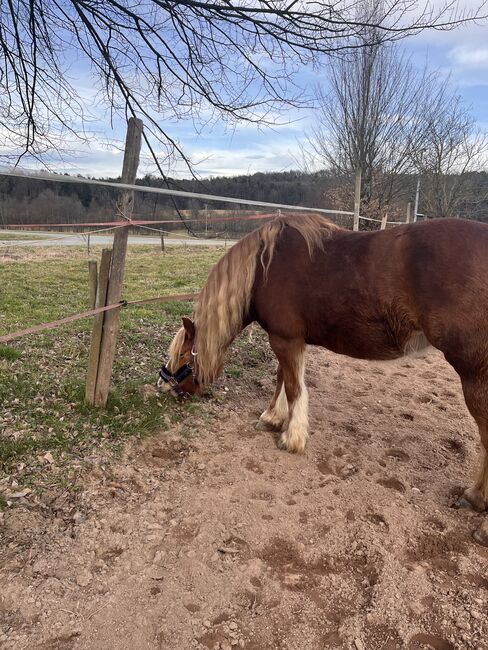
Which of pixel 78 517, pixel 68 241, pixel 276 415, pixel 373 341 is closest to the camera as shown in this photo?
pixel 78 517

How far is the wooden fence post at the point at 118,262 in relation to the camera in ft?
9.75

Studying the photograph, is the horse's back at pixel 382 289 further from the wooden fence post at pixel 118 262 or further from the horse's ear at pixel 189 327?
the wooden fence post at pixel 118 262

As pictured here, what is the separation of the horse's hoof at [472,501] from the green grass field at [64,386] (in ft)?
6.64

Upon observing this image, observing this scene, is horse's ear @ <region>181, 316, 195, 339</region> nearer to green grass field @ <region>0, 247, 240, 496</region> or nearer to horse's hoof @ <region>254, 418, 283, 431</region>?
green grass field @ <region>0, 247, 240, 496</region>

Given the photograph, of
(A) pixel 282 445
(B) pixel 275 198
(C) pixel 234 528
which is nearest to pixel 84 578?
(C) pixel 234 528

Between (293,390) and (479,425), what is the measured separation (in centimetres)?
120

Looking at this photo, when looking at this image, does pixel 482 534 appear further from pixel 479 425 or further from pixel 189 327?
pixel 189 327

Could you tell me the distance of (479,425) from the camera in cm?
243

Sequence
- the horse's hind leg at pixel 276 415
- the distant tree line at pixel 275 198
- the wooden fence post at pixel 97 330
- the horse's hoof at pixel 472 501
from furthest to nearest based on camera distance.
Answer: the distant tree line at pixel 275 198
the horse's hind leg at pixel 276 415
the wooden fence post at pixel 97 330
the horse's hoof at pixel 472 501

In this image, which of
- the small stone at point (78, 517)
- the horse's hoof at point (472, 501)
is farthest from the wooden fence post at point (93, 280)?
the horse's hoof at point (472, 501)

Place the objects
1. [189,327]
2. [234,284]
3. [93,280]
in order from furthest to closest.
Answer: [189,327] → [93,280] → [234,284]

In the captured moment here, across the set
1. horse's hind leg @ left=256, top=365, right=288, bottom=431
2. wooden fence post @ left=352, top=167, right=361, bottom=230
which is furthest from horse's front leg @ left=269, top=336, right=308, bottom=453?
wooden fence post @ left=352, top=167, right=361, bottom=230

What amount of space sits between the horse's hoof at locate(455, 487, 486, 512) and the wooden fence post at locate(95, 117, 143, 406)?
254 centimetres

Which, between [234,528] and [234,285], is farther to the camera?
[234,285]
